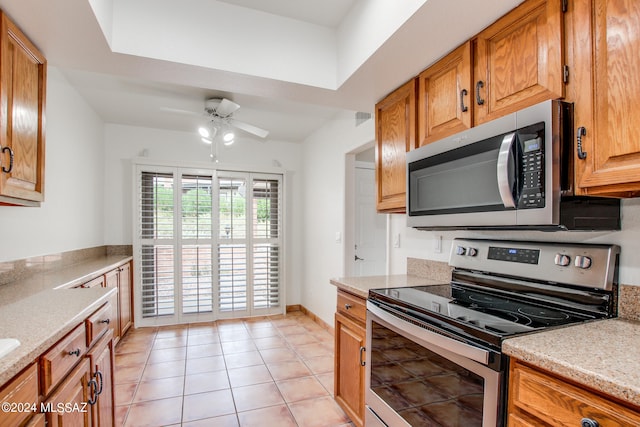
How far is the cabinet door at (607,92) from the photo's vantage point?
99cm

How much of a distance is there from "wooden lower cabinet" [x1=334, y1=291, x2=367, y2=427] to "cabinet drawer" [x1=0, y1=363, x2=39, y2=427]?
1436mm

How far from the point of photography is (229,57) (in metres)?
1.90

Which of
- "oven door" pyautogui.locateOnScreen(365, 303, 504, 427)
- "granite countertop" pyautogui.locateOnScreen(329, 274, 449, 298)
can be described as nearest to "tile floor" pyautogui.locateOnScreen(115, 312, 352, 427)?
"oven door" pyautogui.locateOnScreen(365, 303, 504, 427)

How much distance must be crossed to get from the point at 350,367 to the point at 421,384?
2.37ft

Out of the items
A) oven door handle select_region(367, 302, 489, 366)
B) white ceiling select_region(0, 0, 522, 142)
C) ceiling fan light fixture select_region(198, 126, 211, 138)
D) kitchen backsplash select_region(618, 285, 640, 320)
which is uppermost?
white ceiling select_region(0, 0, 522, 142)

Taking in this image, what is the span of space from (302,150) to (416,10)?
11.7 ft

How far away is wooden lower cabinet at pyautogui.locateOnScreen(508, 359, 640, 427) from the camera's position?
79 centimetres

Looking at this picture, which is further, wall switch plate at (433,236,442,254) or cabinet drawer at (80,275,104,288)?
cabinet drawer at (80,275,104,288)

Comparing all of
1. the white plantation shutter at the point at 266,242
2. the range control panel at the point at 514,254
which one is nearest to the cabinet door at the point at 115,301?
the white plantation shutter at the point at 266,242

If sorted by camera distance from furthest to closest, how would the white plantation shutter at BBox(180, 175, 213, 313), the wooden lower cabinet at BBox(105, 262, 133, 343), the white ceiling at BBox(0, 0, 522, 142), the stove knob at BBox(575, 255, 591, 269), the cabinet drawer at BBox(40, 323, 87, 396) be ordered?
the white plantation shutter at BBox(180, 175, 213, 313), the wooden lower cabinet at BBox(105, 262, 133, 343), the white ceiling at BBox(0, 0, 522, 142), the stove knob at BBox(575, 255, 591, 269), the cabinet drawer at BBox(40, 323, 87, 396)

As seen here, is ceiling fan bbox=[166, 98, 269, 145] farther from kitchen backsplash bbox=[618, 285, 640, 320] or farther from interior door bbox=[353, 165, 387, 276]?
kitchen backsplash bbox=[618, 285, 640, 320]

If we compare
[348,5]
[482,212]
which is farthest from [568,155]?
[348,5]

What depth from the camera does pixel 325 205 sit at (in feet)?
13.4

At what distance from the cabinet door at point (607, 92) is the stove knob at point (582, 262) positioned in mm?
282
